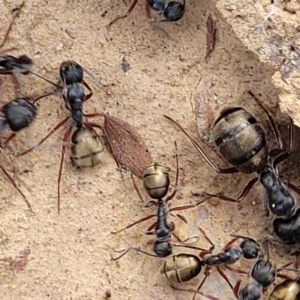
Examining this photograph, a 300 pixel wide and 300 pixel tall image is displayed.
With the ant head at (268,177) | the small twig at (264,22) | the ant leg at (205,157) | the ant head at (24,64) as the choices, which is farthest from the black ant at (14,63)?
the ant head at (268,177)

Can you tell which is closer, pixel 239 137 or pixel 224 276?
pixel 239 137

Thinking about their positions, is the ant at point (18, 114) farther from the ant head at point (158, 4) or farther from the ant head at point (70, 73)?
the ant head at point (158, 4)

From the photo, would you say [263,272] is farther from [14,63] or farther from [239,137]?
[14,63]

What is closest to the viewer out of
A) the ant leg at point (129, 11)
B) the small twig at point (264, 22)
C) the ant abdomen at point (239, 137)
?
the small twig at point (264, 22)

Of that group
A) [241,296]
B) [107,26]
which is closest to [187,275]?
[241,296]

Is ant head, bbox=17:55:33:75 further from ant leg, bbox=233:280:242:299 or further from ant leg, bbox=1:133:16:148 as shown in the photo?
ant leg, bbox=233:280:242:299

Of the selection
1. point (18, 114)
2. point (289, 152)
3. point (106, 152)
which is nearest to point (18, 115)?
point (18, 114)

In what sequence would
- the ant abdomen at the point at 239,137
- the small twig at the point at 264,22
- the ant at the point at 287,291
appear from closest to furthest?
the small twig at the point at 264,22
the ant abdomen at the point at 239,137
the ant at the point at 287,291
